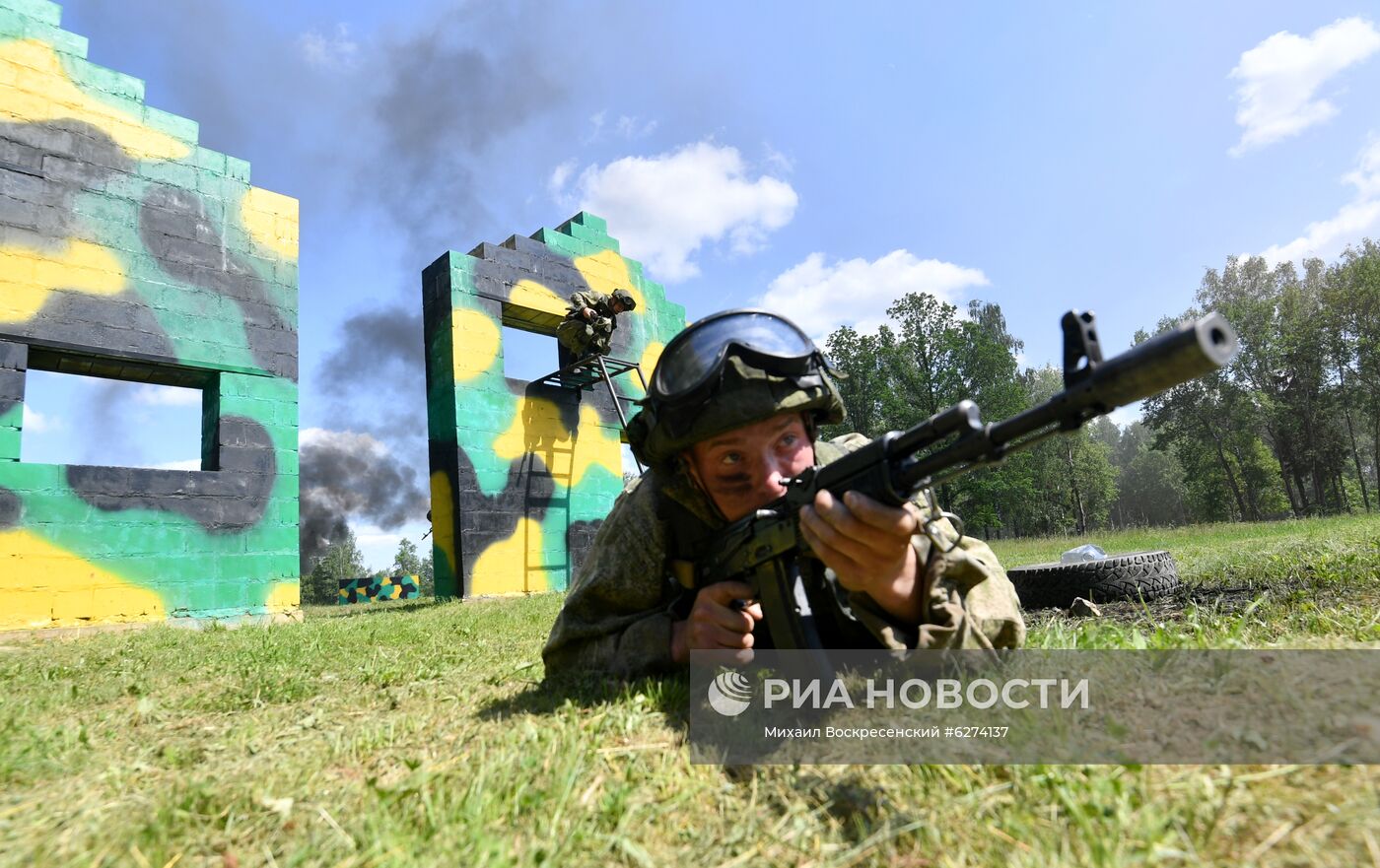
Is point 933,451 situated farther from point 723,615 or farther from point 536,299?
point 536,299

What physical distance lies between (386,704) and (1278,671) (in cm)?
318

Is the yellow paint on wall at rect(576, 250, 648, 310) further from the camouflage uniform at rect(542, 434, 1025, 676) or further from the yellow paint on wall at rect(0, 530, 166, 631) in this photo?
the camouflage uniform at rect(542, 434, 1025, 676)

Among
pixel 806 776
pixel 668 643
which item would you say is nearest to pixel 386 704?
pixel 668 643

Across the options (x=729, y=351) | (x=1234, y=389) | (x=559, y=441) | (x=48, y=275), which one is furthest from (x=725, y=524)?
(x=1234, y=389)

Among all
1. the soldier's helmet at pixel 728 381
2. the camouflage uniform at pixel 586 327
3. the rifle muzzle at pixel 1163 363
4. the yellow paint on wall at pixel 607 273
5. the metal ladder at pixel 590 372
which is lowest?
the rifle muzzle at pixel 1163 363

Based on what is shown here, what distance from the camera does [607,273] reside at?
15016mm

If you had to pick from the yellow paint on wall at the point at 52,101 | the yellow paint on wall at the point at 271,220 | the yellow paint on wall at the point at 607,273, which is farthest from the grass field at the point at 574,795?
the yellow paint on wall at the point at 607,273

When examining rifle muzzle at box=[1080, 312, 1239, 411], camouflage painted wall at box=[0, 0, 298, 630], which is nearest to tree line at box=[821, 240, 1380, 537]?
camouflage painted wall at box=[0, 0, 298, 630]

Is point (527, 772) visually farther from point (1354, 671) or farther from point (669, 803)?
point (1354, 671)

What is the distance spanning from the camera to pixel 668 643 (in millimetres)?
2875

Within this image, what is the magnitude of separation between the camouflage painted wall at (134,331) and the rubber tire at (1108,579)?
9.42 m

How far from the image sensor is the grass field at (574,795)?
1269 mm

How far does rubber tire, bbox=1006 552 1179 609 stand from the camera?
17.9 ft

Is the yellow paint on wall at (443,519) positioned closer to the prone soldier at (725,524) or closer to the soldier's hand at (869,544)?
the prone soldier at (725,524)
